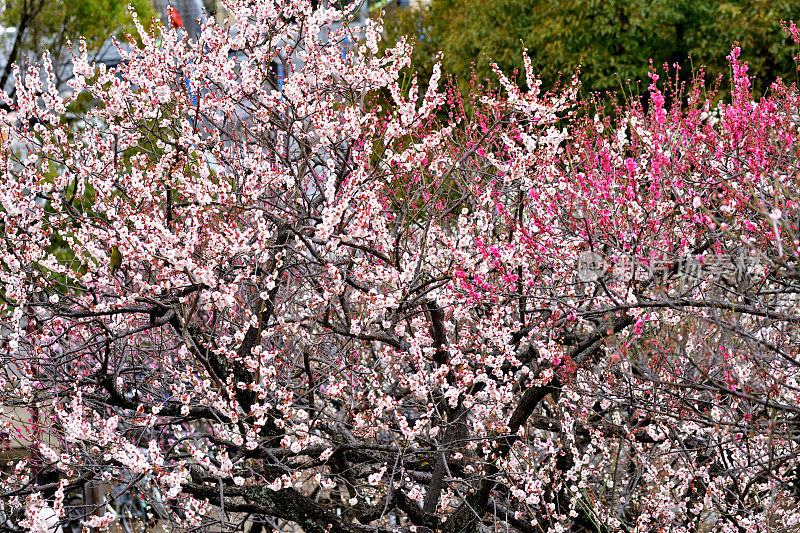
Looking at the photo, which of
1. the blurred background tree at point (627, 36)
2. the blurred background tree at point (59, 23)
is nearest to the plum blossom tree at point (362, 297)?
the blurred background tree at point (627, 36)

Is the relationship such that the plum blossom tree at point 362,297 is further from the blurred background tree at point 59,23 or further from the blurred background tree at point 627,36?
the blurred background tree at point 59,23

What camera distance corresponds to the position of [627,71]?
11984 millimetres

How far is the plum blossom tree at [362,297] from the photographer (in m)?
3.96

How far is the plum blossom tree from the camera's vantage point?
3963 millimetres

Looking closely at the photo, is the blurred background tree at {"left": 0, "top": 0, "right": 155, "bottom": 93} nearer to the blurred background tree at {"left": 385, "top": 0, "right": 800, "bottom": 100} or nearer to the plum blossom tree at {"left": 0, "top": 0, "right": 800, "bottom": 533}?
the blurred background tree at {"left": 385, "top": 0, "right": 800, "bottom": 100}

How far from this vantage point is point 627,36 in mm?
12250

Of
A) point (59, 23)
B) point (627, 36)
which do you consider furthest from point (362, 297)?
point (59, 23)

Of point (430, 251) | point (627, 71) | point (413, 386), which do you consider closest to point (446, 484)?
point (413, 386)

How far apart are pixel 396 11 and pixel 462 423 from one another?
45.6 ft

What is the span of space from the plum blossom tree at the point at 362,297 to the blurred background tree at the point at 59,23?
10.8m

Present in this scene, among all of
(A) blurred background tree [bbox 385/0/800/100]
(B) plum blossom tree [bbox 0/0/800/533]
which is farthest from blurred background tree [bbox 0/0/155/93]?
(B) plum blossom tree [bbox 0/0/800/533]

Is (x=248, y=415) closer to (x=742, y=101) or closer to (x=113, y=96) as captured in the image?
(x=113, y=96)

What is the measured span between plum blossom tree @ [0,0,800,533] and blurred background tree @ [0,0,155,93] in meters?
Result: 10.8

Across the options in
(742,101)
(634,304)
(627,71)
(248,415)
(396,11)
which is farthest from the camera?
(396,11)
